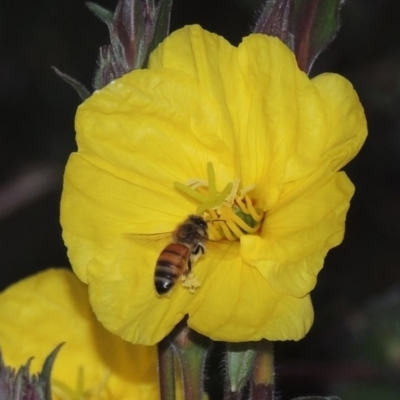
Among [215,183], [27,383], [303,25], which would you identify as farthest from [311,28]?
[27,383]

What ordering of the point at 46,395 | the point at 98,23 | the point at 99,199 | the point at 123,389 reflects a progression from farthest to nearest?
1. the point at 98,23
2. the point at 123,389
3. the point at 99,199
4. the point at 46,395

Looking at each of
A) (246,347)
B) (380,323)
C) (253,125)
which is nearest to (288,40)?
(253,125)

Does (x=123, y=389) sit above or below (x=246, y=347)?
below

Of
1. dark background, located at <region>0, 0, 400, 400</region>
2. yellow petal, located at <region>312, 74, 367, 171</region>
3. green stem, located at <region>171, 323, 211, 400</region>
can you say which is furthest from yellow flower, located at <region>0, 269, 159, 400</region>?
dark background, located at <region>0, 0, 400, 400</region>

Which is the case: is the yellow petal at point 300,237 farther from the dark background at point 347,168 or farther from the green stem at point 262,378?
the dark background at point 347,168

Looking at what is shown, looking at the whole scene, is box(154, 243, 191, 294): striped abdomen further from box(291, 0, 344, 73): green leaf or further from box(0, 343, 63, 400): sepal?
box(291, 0, 344, 73): green leaf

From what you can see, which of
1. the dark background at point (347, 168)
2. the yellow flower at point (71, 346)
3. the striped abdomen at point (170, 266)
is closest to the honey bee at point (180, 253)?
the striped abdomen at point (170, 266)

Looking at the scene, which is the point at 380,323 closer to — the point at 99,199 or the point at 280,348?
the point at 280,348

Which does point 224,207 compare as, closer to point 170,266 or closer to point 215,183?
point 215,183
